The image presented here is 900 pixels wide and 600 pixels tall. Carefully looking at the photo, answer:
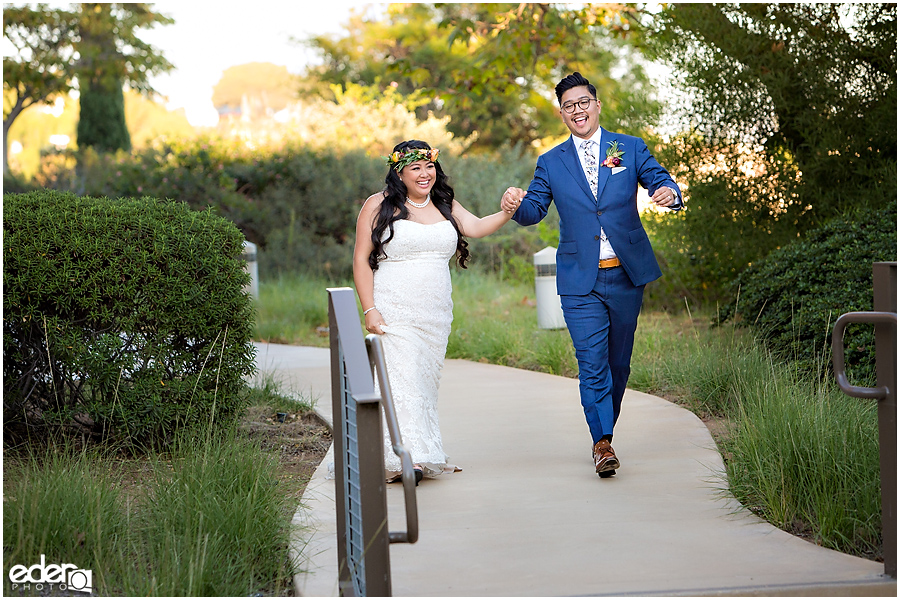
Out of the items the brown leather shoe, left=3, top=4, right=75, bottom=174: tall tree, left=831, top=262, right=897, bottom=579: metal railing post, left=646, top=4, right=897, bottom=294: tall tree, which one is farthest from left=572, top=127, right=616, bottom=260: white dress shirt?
left=3, top=4, right=75, bottom=174: tall tree

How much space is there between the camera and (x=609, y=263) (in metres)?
5.05

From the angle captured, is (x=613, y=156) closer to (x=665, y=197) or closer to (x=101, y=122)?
(x=665, y=197)

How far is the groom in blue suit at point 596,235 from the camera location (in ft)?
16.5

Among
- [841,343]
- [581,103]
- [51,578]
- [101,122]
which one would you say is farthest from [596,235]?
[101,122]

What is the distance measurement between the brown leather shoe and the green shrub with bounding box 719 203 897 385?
1983 millimetres

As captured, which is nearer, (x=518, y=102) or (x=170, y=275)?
(x=170, y=275)

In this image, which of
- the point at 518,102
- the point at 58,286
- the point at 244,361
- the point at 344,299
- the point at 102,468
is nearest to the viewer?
the point at 344,299

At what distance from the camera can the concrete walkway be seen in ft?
11.0

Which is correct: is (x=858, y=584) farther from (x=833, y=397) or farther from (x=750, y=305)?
(x=750, y=305)

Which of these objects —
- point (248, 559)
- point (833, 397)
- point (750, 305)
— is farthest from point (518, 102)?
point (248, 559)

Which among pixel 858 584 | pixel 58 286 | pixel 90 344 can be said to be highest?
pixel 58 286

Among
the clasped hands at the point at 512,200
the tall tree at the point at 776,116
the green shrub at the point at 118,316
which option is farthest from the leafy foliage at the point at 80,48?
the clasped hands at the point at 512,200

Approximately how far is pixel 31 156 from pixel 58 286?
184ft

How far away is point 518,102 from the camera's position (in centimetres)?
3161
